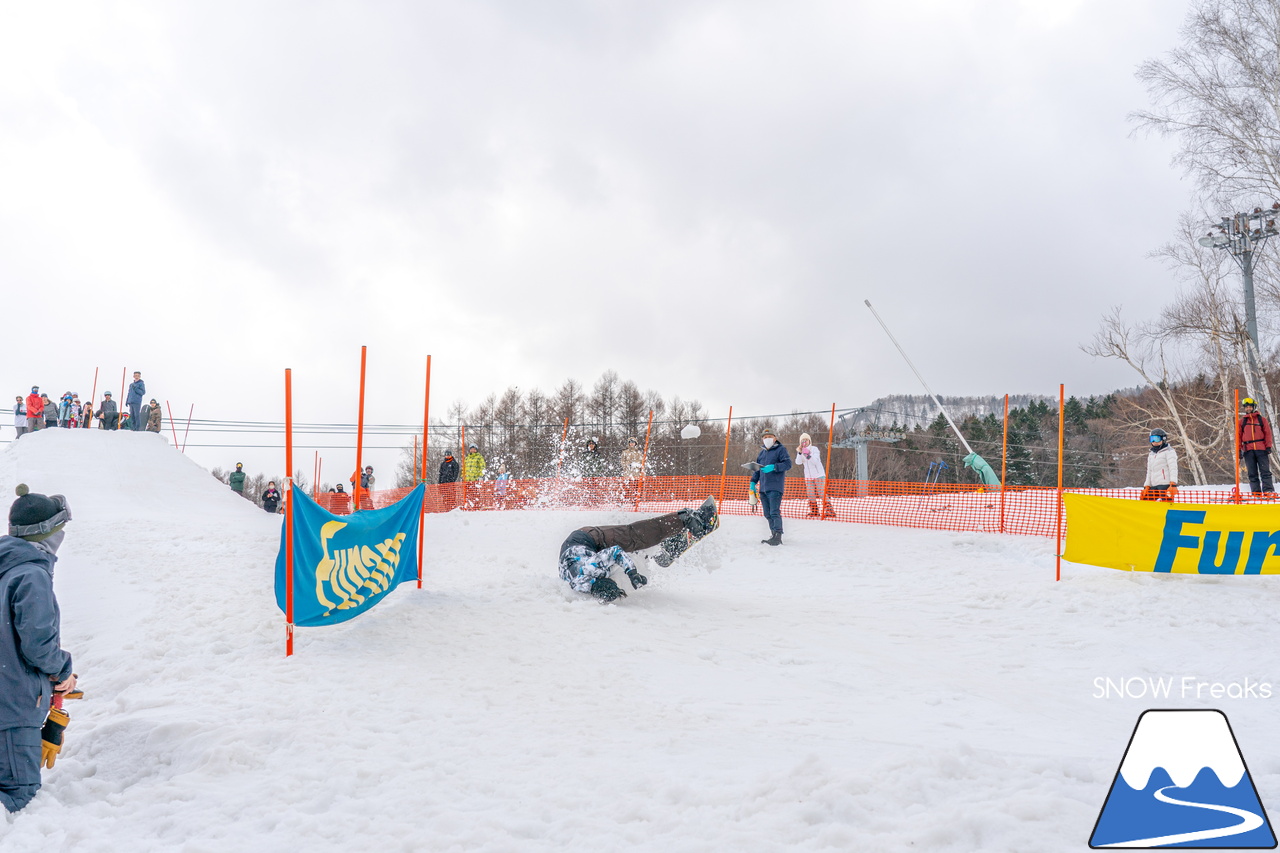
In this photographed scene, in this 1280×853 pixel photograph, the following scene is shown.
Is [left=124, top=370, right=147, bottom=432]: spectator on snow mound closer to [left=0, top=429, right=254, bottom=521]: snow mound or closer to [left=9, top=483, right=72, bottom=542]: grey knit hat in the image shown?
[left=0, top=429, right=254, bottom=521]: snow mound

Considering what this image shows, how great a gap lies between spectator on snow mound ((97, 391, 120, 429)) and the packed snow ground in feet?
61.2

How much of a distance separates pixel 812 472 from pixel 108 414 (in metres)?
25.1

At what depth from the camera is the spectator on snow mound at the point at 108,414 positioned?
2545 centimetres

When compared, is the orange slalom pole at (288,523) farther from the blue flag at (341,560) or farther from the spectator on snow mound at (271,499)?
the spectator on snow mound at (271,499)

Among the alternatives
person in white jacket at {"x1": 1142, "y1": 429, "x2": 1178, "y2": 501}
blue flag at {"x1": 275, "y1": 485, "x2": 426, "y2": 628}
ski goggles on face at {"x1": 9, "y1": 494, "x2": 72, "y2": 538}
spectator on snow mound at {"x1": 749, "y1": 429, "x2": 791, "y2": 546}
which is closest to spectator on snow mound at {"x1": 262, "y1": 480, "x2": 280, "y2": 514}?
spectator on snow mound at {"x1": 749, "y1": 429, "x2": 791, "y2": 546}

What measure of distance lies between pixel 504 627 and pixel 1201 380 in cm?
3943

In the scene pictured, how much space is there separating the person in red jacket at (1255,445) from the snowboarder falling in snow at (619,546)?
1034 centimetres

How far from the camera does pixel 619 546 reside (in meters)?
8.01

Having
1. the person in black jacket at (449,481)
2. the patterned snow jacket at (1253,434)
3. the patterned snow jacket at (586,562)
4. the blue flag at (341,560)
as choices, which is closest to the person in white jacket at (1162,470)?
the patterned snow jacket at (1253,434)

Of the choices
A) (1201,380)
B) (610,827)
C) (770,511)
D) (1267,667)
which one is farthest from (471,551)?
(1201,380)

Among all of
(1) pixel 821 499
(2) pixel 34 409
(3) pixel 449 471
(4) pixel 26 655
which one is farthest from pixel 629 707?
(2) pixel 34 409

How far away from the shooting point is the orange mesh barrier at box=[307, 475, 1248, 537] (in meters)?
14.0

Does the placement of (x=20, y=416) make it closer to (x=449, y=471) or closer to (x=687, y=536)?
(x=449, y=471)

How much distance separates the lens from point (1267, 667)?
236 inches
